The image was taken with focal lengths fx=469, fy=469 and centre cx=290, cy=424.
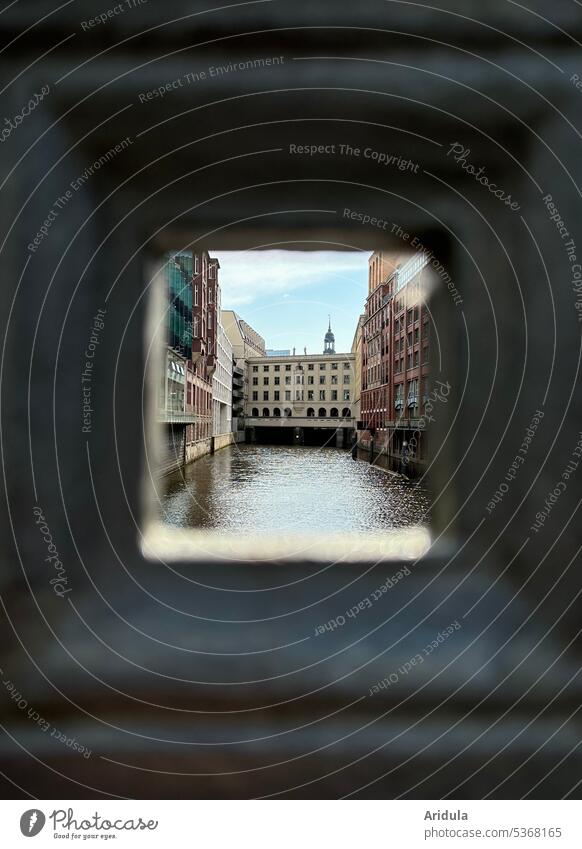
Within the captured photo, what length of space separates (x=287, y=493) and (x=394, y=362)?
2739 mm

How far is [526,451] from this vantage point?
1.08 meters

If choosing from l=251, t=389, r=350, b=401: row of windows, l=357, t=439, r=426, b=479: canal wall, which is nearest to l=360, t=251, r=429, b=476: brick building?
l=357, t=439, r=426, b=479: canal wall

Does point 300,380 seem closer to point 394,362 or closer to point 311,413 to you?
point 311,413

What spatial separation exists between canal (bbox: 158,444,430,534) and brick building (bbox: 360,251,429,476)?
0.46 meters

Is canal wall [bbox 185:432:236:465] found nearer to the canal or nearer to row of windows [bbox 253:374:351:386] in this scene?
the canal

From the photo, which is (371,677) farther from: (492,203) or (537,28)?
(537,28)

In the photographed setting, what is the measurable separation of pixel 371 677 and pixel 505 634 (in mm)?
318

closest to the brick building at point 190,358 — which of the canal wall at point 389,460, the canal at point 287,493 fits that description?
the canal at point 287,493

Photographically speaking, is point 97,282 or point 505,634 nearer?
point 505,634

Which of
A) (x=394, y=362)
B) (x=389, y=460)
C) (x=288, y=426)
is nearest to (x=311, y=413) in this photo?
(x=288, y=426)

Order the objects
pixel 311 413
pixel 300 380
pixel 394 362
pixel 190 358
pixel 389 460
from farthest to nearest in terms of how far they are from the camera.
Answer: pixel 311 413 → pixel 300 380 → pixel 190 358 → pixel 389 460 → pixel 394 362

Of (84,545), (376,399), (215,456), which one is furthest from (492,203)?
(215,456)

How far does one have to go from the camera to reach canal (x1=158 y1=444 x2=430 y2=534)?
3.84 meters

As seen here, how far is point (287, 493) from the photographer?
17.6ft
